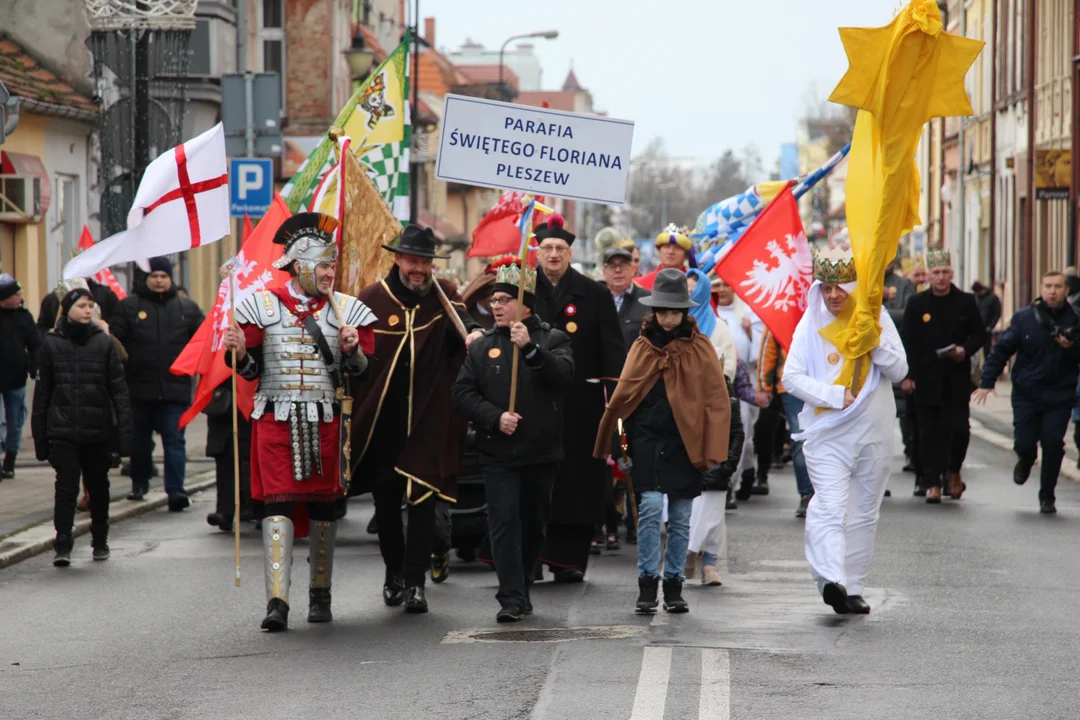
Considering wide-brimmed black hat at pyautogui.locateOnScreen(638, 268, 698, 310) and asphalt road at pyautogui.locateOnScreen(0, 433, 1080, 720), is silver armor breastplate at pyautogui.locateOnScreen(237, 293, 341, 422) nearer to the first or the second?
asphalt road at pyautogui.locateOnScreen(0, 433, 1080, 720)

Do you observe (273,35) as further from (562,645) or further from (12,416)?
(562,645)

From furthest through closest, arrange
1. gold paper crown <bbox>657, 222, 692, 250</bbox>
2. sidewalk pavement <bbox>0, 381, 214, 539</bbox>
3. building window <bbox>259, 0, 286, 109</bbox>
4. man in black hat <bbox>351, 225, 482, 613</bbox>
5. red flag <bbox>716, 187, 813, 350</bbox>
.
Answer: building window <bbox>259, 0, 286, 109</bbox>, sidewalk pavement <bbox>0, 381, 214, 539</bbox>, gold paper crown <bbox>657, 222, 692, 250</bbox>, red flag <bbox>716, 187, 813, 350</bbox>, man in black hat <bbox>351, 225, 482, 613</bbox>

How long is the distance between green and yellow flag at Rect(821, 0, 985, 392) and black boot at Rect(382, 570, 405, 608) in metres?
3.04

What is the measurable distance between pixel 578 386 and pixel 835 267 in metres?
1.76

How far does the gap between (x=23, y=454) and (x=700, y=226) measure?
831cm

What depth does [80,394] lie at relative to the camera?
1245 cm

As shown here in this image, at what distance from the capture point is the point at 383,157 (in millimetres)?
15945

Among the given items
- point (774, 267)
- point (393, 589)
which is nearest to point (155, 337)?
point (774, 267)

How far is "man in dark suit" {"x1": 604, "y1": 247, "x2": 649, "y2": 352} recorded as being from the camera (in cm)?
1257

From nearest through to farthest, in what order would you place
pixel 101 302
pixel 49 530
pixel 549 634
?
pixel 549 634 → pixel 49 530 → pixel 101 302

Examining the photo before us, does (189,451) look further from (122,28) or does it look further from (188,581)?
(188,581)

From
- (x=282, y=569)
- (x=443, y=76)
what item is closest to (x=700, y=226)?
(x=282, y=569)

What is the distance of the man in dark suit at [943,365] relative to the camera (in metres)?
16.3

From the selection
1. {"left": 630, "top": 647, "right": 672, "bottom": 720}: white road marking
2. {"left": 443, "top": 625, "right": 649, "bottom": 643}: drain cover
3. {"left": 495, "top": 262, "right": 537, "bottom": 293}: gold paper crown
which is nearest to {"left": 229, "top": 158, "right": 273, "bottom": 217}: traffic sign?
{"left": 495, "top": 262, "right": 537, "bottom": 293}: gold paper crown
